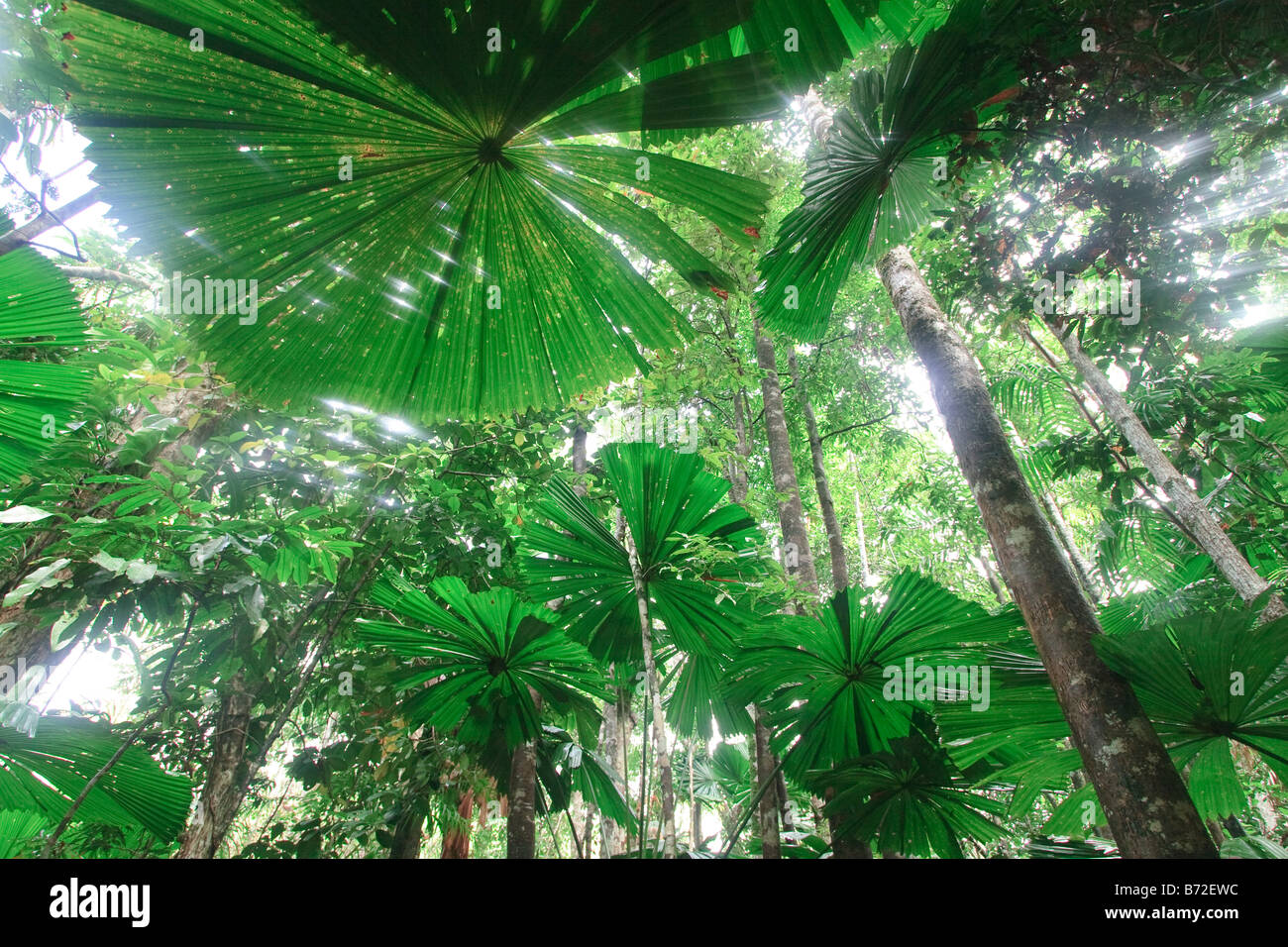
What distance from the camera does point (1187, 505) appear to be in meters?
3.44

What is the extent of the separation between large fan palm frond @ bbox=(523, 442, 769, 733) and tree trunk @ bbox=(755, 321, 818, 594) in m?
1.11

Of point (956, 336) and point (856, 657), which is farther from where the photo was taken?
point (956, 336)

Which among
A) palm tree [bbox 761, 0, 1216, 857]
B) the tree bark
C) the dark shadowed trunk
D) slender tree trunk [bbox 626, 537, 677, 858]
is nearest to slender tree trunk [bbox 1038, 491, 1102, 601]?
the dark shadowed trunk

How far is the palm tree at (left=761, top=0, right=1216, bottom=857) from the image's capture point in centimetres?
141

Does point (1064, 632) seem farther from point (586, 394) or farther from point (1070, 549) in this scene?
point (1070, 549)

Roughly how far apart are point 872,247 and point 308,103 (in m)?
2.05

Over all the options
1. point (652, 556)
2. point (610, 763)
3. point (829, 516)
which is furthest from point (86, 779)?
point (829, 516)

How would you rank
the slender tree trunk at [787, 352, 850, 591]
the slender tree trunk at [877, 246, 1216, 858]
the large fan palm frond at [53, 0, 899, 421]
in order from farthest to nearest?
the slender tree trunk at [787, 352, 850, 591], the slender tree trunk at [877, 246, 1216, 858], the large fan palm frond at [53, 0, 899, 421]

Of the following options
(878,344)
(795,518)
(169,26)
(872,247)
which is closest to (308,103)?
(169,26)

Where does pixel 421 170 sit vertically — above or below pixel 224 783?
above

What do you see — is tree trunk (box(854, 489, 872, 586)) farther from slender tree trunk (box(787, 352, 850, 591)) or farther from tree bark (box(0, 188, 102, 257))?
tree bark (box(0, 188, 102, 257))

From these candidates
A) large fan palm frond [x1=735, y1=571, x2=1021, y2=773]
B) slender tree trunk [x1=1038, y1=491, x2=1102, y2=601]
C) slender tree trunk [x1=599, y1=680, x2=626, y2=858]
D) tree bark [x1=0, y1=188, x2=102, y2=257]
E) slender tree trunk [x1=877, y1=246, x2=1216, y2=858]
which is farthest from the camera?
slender tree trunk [x1=1038, y1=491, x2=1102, y2=601]

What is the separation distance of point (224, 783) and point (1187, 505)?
5.37 metres
